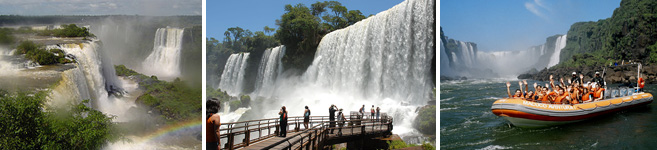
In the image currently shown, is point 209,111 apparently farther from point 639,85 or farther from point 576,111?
point 639,85

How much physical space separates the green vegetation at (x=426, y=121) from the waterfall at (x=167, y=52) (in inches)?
162

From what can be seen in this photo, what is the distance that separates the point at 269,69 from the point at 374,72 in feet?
12.4

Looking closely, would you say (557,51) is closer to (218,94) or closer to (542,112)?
(542,112)

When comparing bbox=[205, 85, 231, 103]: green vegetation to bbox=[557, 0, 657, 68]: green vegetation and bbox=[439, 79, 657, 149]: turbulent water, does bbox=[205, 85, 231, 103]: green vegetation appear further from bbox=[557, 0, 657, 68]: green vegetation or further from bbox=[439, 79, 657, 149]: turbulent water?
bbox=[557, 0, 657, 68]: green vegetation

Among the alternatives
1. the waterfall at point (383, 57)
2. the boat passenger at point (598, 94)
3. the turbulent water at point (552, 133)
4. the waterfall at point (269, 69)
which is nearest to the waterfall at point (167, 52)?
the waterfall at point (383, 57)

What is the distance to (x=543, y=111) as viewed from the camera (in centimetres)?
750

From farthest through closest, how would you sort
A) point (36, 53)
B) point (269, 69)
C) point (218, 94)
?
1. point (269, 69)
2. point (218, 94)
3. point (36, 53)

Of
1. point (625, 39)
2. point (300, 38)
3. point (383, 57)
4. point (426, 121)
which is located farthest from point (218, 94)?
point (625, 39)

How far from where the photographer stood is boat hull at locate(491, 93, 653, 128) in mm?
7418

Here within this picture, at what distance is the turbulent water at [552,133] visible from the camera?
7043 mm

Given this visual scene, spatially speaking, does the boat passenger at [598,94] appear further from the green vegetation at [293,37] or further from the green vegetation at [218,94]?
the green vegetation at [218,94]

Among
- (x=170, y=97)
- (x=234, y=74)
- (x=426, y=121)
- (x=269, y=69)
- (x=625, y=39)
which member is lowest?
(x=426, y=121)

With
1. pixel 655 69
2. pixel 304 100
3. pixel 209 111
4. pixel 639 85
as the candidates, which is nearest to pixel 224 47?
pixel 304 100

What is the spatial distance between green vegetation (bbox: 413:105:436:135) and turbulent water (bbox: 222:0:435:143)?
0.43 feet
